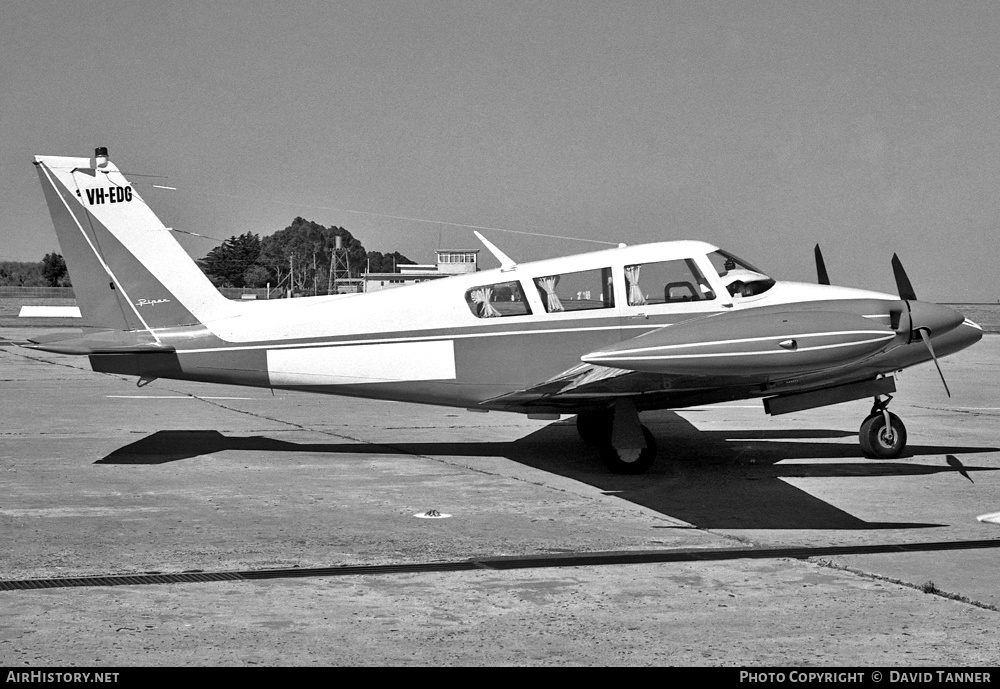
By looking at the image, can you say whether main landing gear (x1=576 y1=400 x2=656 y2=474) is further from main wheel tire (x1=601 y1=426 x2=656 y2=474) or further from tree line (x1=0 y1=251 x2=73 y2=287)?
tree line (x1=0 y1=251 x2=73 y2=287)

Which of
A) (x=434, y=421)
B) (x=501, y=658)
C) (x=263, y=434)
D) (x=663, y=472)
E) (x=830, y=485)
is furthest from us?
(x=434, y=421)

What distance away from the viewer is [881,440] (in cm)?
1153

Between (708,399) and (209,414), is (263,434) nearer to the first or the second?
(209,414)

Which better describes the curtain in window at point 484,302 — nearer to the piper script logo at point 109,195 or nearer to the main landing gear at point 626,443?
the main landing gear at point 626,443

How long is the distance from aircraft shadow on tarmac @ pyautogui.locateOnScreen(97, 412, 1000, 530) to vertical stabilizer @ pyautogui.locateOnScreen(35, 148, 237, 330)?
167 cm

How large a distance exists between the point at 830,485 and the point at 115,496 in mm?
7074

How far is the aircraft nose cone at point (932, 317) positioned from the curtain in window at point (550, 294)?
369 centimetres

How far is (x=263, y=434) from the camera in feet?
43.5

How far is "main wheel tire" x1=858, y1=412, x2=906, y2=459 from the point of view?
11.5 meters

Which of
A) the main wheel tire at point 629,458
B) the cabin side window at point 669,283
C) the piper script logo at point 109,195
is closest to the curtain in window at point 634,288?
the cabin side window at point 669,283

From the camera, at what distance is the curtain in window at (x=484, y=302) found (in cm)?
1072

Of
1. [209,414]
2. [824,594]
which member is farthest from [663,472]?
[209,414]

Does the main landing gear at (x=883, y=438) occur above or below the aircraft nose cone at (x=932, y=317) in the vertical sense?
below

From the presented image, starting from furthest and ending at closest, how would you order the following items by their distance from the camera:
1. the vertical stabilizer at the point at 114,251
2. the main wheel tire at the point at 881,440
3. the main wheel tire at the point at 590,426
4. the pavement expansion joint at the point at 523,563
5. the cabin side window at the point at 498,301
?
the main wheel tire at the point at 590,426, the main wheel tire at the point at 881,440, the vertical stabilizer at the point at 114,251, the cabin side window at the point at 498,301, the pavement expansion joint at the point at 523,563
